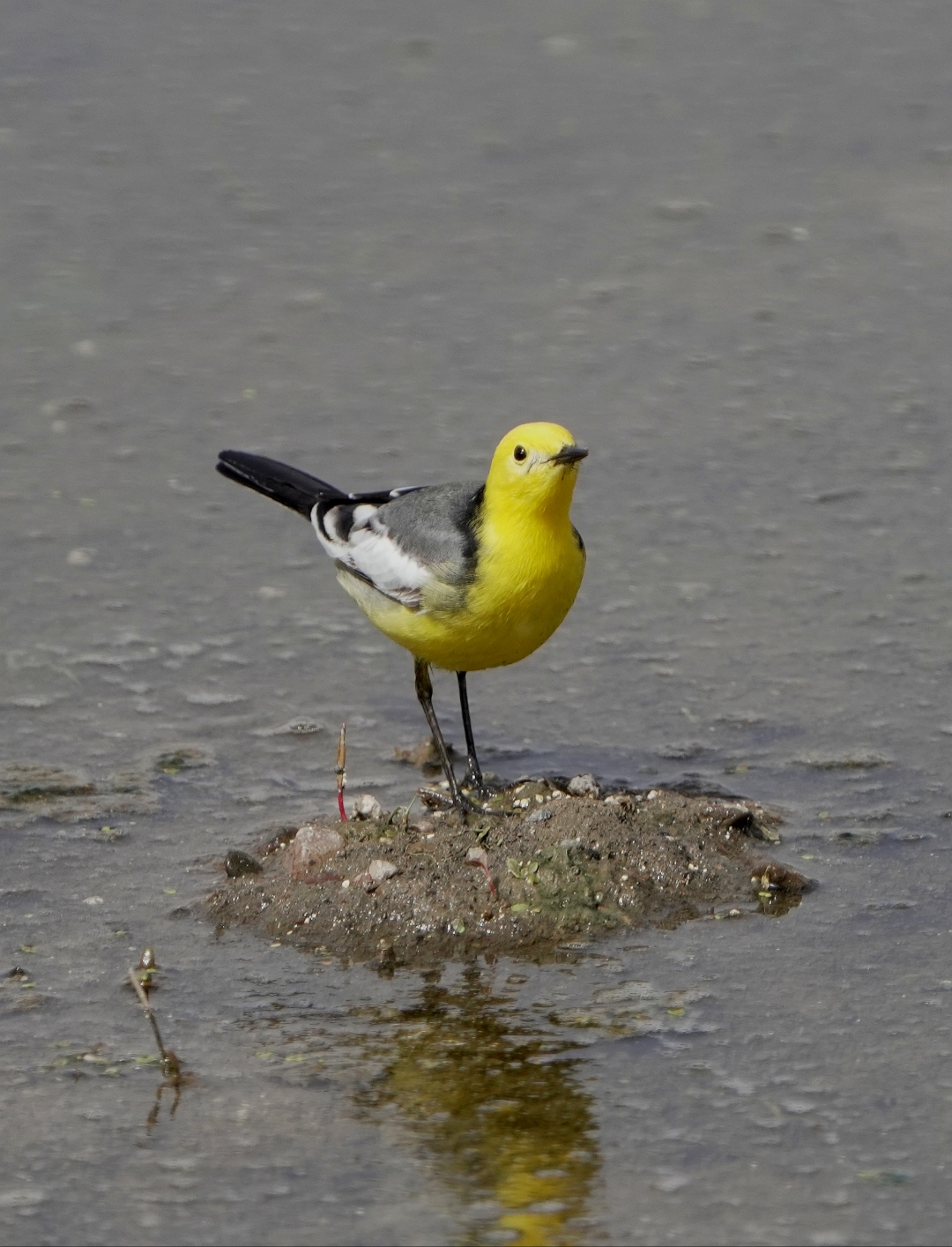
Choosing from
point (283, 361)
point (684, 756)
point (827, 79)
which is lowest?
point (684, 756)

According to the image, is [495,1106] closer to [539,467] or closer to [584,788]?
[584,788]

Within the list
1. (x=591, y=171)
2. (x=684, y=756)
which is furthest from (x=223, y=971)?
(x=591, y=171)

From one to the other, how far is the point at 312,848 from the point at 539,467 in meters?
1.36

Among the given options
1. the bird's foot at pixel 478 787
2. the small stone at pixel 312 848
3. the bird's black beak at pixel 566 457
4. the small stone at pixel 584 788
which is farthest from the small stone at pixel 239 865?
the bird's black beak at pixel 566 457

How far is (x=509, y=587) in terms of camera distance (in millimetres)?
6090

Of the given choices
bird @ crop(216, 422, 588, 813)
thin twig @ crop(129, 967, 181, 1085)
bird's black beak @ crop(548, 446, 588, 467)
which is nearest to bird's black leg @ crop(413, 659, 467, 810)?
bird @ crop(216, 422, 588, 813)

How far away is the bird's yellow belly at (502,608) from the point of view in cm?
609

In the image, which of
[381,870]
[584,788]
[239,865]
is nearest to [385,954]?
[381,870]

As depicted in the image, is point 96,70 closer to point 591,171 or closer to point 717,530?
point 591,171

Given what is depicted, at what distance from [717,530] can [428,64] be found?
17.2 feet

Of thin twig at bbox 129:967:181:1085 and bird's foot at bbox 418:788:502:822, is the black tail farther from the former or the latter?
thin twig at bbox 129:967:181:1085

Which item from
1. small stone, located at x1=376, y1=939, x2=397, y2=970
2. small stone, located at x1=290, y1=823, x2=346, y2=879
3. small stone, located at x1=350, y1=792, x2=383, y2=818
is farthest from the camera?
small stone, located at x1=350, y1=792, x2=383, y2=818

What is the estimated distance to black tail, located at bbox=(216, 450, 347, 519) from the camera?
7508mm

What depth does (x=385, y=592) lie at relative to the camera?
647cm
